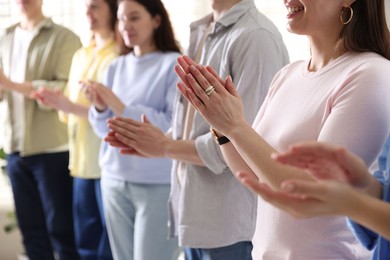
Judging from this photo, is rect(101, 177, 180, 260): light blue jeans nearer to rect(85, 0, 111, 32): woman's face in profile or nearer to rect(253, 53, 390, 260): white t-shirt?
rect(85, 0, 111, 32): woman's face in profile

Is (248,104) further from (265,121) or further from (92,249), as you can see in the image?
(92,249)

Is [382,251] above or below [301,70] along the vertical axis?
below

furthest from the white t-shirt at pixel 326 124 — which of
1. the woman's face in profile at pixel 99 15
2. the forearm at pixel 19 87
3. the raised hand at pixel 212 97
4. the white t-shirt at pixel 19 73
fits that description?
the white t-shirt at pixel 19 73

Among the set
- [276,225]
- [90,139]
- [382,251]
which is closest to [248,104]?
[276,225]

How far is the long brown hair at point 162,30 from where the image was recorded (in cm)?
296

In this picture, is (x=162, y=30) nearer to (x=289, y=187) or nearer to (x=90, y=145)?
(x=90, y=145)

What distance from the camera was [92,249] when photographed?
136 inches

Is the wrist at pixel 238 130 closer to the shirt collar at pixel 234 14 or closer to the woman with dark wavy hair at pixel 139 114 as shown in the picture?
the shirt collar at pixel 234 14

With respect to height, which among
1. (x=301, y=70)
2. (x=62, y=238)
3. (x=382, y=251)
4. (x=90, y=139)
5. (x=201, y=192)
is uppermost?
(x=301, y=70)

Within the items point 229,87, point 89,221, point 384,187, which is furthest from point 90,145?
point 384,187

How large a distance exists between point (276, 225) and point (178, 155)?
0.64 m

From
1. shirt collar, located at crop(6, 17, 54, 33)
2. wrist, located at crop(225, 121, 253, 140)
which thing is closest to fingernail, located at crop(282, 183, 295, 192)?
wrist, located at crop(225, 121, 253, 140)

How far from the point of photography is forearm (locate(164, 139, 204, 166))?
6.79 ft

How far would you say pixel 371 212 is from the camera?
101cm
